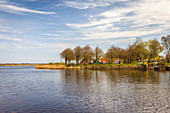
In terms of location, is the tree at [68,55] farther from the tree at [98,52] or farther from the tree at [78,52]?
the tree at [98,52]

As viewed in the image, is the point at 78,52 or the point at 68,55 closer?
the point at 78,52

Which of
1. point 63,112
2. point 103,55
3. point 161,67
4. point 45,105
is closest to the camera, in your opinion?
point 63,112

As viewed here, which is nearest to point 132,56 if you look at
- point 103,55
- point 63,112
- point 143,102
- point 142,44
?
point 142,44

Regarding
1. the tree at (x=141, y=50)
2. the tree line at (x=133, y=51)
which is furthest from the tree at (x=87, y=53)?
the tree at (x=141, y=50)

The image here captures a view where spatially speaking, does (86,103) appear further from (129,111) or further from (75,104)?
(129,111)

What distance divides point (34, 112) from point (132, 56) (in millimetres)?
120180

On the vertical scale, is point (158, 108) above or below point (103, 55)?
below

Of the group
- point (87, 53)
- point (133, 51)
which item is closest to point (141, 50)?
point (133, 51)

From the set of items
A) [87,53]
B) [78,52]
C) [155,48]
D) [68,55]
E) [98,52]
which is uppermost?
[155,48]

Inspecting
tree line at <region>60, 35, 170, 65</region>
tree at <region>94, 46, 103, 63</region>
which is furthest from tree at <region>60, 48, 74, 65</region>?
tree at <region>94, 46, 103, 63</region>

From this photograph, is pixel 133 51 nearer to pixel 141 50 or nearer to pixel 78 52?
pixel 141 50

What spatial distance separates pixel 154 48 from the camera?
402 ft

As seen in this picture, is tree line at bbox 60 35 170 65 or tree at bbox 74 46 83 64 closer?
tree line at bbox 60 35 170 65

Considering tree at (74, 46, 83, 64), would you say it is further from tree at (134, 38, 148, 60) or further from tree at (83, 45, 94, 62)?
tree at (134, 38, 148, 60)
